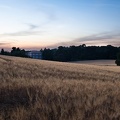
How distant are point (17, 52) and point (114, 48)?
39339 mm

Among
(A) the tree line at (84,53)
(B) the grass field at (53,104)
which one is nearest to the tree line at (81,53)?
(A) the tree line at (84,53)

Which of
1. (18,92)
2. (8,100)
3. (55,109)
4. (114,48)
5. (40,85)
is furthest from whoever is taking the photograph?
(114,48)

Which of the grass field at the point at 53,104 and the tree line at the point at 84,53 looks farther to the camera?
the tree line at the point at 84,53

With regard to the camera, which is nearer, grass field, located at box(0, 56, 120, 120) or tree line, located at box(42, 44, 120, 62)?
grass field, located at box(0, 56, 120, 120)

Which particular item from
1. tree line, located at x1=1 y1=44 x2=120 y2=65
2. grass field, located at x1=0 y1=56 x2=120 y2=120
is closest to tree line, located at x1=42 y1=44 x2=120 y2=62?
tree line, located at x1=1 y1=44 x2=120 y2=65

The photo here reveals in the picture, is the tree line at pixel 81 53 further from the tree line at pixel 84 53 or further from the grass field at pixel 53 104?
the grass field at pixel 53 104

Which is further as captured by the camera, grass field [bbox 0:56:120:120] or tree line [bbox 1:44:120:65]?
tree line [bbox 1:44:120:65]

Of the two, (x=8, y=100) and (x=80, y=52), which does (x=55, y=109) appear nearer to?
(x=8, y=100)

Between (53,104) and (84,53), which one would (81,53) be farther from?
→ (53,104)

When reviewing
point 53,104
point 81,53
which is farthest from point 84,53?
point 53,104

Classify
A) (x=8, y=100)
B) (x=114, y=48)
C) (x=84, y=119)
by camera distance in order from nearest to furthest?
(x=84, y=119) → (x=8, y=100) → (x=114, y=48)

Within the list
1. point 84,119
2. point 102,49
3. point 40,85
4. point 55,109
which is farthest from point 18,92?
point 102,49

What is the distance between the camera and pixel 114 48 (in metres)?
114

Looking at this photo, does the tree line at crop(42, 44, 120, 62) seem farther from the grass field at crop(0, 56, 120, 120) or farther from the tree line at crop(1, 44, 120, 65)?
the grass field at crop(0, 56, 120, 120)
